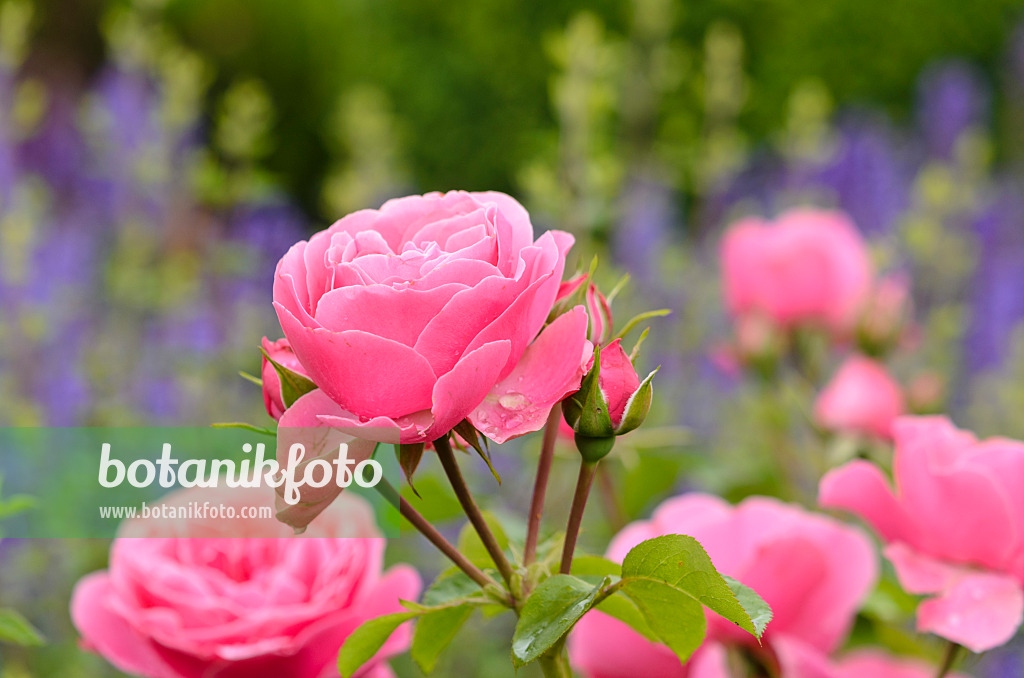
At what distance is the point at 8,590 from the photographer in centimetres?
111

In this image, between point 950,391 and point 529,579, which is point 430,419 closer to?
point 529,579

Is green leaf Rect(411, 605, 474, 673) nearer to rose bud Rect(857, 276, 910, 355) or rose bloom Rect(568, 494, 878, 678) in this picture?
rose bloom Rect(568, 494, 878, 678)

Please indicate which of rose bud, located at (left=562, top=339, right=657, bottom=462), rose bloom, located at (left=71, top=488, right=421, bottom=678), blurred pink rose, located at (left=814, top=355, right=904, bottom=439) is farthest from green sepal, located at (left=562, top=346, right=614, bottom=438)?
blurred pink rose, located at (left=814, top=355, right=904, bottom=439)

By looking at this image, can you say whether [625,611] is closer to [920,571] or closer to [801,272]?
[920,571]

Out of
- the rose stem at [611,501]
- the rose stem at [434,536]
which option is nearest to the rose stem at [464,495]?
the rose stem at [434,536]

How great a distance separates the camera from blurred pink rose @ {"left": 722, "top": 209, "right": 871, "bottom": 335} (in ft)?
2.75

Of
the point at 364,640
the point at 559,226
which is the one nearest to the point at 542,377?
the point at 364,640

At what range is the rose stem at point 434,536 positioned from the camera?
0.31 metres

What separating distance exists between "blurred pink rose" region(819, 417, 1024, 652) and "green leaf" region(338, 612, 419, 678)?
0.21 m

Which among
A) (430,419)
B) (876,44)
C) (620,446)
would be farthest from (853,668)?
(876,44)

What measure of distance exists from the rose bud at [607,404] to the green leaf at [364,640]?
86mm

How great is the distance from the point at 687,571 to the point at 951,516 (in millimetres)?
165

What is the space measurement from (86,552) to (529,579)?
914 mm

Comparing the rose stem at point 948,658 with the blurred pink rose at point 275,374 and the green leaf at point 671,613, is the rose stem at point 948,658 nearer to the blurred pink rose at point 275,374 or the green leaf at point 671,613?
the green leaf at point 671,613
